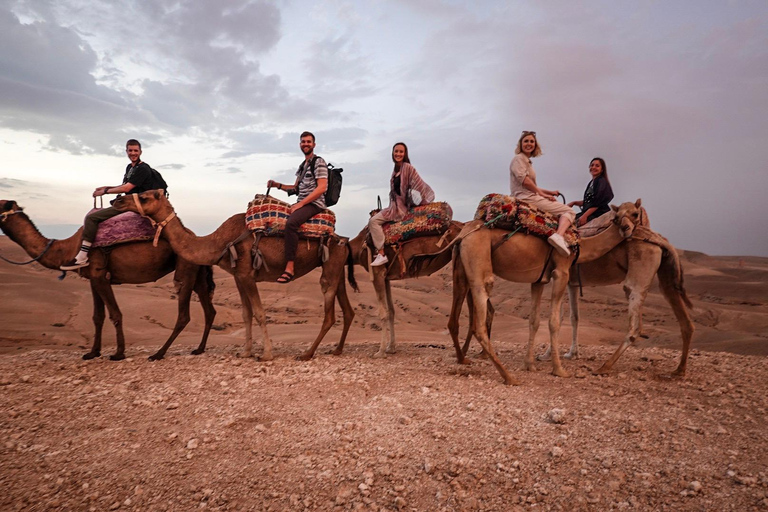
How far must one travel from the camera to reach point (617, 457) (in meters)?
4.11

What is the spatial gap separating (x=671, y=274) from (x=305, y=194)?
19.4 feet

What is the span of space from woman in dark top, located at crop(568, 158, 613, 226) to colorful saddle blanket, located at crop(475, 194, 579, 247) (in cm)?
155

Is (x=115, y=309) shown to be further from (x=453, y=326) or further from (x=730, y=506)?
(x=730, y=506)

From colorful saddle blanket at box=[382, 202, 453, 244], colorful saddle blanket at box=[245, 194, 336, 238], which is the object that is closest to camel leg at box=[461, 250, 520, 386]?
colorful saddle blanket at box=[382, 202, 453, 244]

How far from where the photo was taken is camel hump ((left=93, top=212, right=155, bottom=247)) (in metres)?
7.70

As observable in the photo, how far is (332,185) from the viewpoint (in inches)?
320

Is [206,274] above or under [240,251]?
under

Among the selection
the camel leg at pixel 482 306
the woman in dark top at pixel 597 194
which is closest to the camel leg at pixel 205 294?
the camel leg at pixel 482 306

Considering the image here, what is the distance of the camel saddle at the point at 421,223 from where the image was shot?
26.4ft

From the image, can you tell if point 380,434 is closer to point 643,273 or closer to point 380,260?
point 380,260

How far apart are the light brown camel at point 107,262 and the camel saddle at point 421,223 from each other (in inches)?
141

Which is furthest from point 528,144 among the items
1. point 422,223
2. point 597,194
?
point 422,223

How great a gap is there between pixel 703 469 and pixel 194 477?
4217 millimetres

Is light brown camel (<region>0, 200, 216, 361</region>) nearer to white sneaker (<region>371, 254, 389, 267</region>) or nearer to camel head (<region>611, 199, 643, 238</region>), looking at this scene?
white sneaker (<region>371, 254, 389, 267</region>)
